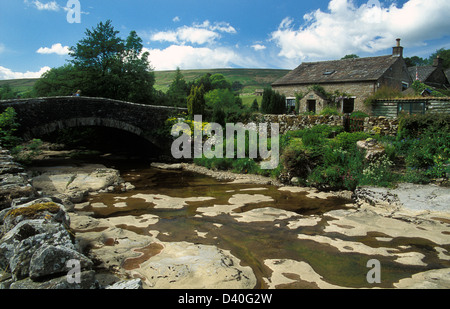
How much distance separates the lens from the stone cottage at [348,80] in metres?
23.8

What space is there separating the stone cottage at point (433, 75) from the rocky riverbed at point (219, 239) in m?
33.4

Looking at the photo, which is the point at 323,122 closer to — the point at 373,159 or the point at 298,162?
the point at 298,162

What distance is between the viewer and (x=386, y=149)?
33.3 feet

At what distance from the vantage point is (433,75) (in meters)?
35.2

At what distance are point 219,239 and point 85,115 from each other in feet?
36.2

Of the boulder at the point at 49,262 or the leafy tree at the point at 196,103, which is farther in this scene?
the leafy tree at the point at 196,103

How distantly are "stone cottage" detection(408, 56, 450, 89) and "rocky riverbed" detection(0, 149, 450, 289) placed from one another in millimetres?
33368

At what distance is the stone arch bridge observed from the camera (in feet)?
39.8

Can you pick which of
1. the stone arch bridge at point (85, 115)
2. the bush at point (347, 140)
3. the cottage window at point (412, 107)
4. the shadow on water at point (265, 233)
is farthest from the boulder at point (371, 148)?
the stone arch bridge at point (85, 115)

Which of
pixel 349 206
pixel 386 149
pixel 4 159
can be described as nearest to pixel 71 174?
pixel 4 159

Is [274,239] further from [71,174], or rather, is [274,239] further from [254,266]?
[71,174]

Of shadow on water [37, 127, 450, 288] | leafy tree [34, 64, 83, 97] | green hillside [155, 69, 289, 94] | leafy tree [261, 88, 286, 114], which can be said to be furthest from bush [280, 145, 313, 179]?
green hillside [155, 69, 289, 94]

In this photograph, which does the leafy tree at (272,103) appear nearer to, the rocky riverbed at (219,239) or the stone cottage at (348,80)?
the stone cottage at (348,80)

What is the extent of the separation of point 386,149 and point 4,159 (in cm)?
1170
